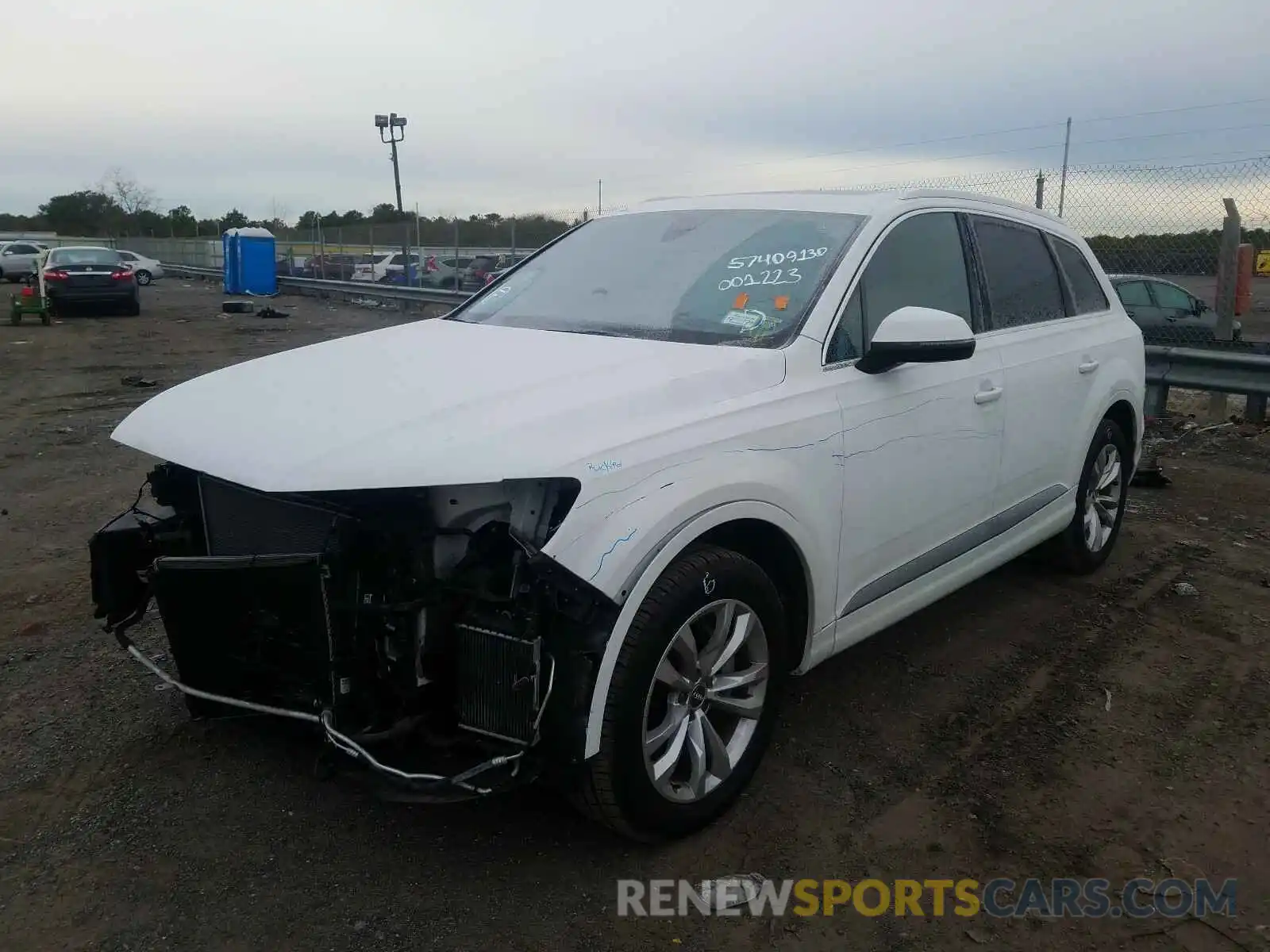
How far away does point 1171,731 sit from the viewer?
367 centimetres

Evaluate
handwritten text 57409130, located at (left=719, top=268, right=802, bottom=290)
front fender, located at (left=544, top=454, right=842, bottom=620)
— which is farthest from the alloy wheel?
handwritten text 57409130, located at (left=719, top=268, right=802, bottom=290)

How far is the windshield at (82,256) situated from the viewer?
22.3 m

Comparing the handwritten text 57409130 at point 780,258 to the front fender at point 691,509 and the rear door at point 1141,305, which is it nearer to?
the front fender at point 691,509

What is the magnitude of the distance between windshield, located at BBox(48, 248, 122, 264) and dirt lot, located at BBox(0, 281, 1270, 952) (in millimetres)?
20167

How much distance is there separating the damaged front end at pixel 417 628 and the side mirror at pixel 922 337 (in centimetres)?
131

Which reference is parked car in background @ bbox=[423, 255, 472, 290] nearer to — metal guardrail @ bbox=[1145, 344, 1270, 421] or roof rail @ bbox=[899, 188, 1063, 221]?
metal guardrail @ bbox=[1145, 344, 1270, 421]

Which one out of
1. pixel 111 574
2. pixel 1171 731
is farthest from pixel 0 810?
pixel 1171 731

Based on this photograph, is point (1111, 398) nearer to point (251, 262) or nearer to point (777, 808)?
point (777, 808)

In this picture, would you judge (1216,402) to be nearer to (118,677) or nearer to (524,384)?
(524,384)

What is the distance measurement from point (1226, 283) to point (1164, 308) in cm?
487

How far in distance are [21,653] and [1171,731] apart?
4.45 metres

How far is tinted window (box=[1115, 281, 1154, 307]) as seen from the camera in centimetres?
1323

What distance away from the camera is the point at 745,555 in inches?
122

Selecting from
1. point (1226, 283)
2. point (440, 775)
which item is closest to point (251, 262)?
point (1226, 283)
